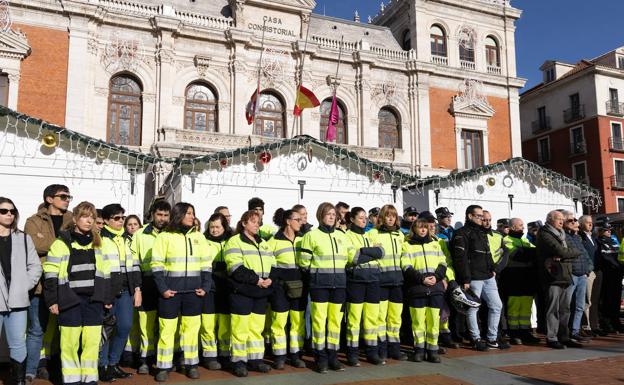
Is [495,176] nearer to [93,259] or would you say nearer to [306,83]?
[93,259]

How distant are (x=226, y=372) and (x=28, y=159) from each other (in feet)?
17.2

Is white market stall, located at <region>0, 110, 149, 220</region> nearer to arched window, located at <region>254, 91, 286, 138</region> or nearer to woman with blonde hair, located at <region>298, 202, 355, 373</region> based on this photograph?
woman with blonde hair, located at <region>298, 202, 355, 373</region>

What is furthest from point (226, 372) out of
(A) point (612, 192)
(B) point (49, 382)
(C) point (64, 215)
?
(A) point (612, 192)

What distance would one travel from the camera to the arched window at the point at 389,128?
26873 mm

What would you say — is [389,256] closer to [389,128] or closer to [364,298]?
[364,298]

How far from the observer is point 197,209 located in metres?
10.3

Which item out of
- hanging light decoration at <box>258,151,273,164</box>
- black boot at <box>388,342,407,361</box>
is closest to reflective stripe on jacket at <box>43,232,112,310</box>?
black boot at <box>388,342,407,361</box>

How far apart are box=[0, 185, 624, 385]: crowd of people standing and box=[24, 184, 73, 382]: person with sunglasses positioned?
1 cm

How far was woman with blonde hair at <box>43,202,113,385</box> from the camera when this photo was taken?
5301mm

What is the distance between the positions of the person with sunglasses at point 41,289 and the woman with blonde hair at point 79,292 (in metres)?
0.53

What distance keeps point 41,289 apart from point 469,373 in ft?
16.6

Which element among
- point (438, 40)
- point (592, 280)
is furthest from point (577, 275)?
point (438, 40)

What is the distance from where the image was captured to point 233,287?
247 inches

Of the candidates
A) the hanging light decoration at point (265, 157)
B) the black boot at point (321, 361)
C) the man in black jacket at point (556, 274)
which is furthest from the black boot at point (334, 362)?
the hanging light decoration at point (265, 157)
